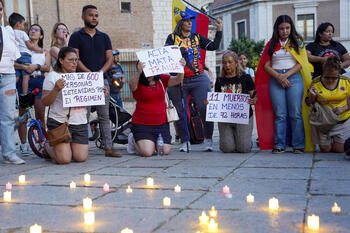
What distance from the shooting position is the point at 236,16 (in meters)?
41.8

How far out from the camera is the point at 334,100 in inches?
253

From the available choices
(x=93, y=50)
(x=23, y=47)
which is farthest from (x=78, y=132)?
(x=23, y=47)

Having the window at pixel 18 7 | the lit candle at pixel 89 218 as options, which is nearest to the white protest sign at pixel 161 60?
the lit candle at pixel 89 218

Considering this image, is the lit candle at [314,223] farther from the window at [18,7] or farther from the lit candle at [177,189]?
the window at [18,7]

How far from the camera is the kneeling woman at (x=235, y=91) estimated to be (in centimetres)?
690

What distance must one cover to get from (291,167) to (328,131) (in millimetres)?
1515

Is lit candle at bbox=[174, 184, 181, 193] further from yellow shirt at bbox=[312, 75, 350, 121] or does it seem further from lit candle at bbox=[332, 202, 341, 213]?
yellow shirt at bbox=[312, 75, 350, 121]

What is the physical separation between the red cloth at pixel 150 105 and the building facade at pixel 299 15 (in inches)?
1289

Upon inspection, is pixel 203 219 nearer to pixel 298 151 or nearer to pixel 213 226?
pixel 213 226

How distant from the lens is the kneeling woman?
690 centimetres

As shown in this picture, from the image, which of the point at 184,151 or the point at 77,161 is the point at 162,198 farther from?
the point at 184,151

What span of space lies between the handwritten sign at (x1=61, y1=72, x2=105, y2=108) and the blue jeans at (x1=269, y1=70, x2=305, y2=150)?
246 centimetres

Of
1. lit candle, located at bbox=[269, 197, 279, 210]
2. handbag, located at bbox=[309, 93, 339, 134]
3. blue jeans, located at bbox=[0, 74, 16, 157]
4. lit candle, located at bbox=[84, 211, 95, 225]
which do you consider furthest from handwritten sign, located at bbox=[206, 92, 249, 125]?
lit candle, located at bbox=[84, 211, 95, 225]

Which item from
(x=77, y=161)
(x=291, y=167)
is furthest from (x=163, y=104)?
Result: (x=291, y=167)
